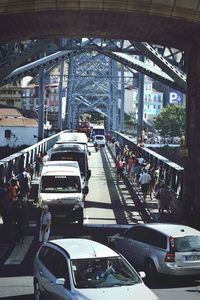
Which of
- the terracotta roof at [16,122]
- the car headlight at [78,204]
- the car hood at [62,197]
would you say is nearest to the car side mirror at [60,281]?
the car headlight at [78,204]

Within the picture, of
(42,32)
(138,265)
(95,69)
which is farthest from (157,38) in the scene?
Answer: (95,69)

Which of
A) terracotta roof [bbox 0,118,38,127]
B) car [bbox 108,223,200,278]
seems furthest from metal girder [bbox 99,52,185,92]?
terracotta roof [bbox 0,118,38,127]

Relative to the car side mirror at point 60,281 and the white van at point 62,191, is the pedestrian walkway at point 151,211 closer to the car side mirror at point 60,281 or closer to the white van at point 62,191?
the white van at point 62,191

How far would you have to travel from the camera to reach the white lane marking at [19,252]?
16.7 metres

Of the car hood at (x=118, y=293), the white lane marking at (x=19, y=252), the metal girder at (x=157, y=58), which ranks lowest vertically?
the white lane marking at (x=19, y=252)

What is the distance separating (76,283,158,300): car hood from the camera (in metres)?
9.75

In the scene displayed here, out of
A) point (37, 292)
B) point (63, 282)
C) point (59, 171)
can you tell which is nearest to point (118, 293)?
point (63, 282)

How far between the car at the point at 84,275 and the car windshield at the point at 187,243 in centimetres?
308

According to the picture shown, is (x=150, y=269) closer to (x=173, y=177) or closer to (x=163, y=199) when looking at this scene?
(x=163, y=199)

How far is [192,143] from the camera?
952 inches

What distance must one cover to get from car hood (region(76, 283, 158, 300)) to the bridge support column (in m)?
12.5

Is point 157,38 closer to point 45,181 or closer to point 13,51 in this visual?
point 45,181

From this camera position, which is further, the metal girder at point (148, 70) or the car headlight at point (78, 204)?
the metal girder at point (148, 70)

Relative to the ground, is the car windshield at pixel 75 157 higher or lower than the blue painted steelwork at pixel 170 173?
higher
